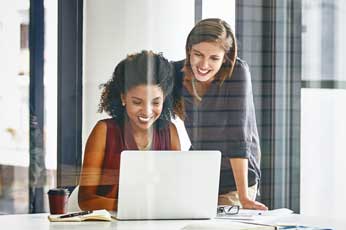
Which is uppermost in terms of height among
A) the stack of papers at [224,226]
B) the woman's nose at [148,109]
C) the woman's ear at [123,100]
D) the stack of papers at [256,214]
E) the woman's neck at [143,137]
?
the woman's ear at [123,100]

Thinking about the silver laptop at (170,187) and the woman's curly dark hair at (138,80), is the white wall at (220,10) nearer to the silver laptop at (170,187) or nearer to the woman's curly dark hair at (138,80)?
the woman's curly dark hair at (138,80)

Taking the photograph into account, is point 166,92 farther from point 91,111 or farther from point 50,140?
point 50,140

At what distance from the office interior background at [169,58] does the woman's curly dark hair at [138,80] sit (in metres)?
0.03

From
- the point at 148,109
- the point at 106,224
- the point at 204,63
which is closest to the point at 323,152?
the point at 204,63

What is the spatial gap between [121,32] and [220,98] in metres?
0.45

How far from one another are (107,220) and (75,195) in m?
0.36

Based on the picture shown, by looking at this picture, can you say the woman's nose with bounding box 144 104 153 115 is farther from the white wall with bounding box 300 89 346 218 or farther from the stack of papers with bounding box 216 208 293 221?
the white wall with bounding box 300 89 346 218

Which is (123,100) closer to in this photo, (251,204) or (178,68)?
(178,68)

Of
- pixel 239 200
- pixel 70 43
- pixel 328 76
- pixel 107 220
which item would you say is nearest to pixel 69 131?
pixel 70 43

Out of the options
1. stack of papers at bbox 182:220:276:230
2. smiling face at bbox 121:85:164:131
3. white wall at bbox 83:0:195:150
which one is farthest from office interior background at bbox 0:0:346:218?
stack of papers at bbox 182:220:276:230

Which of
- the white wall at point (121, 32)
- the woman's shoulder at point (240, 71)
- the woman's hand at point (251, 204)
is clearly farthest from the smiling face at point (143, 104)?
the woman's hand at point (251, 204)

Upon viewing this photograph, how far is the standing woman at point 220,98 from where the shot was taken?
9.11 feet

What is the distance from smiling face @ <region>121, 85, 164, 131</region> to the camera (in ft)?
8.98

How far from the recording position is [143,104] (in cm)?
275
